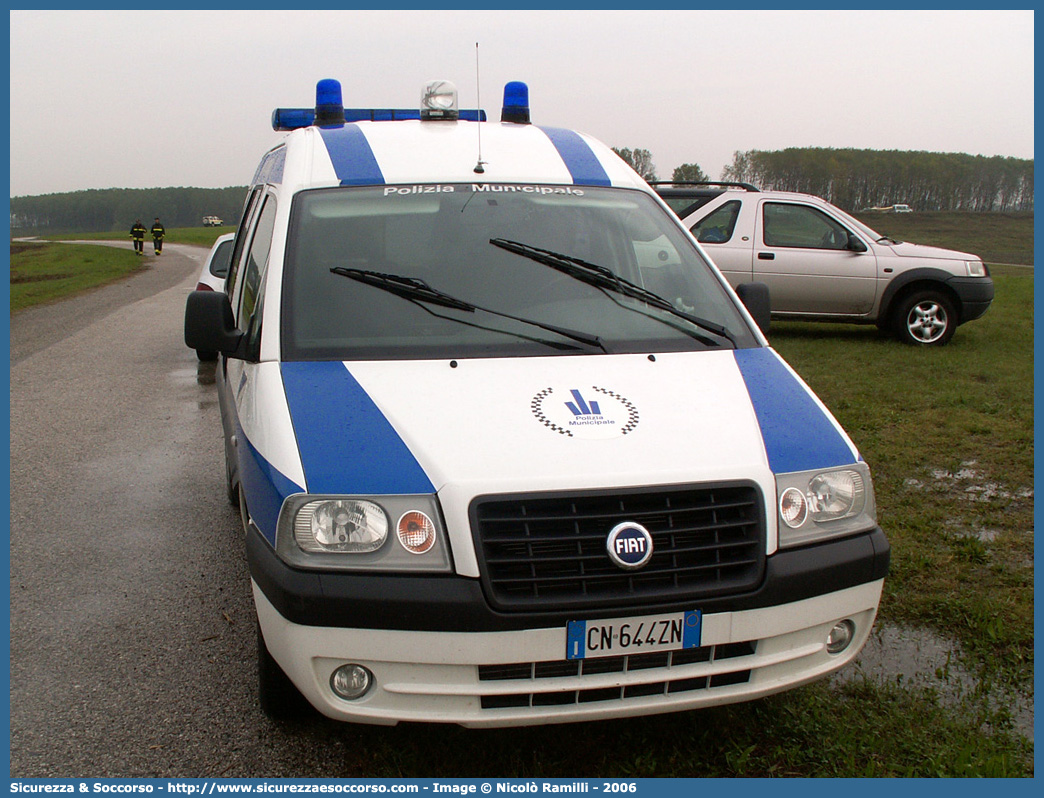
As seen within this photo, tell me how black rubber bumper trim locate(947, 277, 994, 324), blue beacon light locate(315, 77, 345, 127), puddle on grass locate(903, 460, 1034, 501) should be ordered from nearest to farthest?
blue beacon light locate(315, 77, 345, 127)
puddle on grass locate(903, 460, 1034, 501)
black rubber bumper trim locate(947, 277, 994, 324)

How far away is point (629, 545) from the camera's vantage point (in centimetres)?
282

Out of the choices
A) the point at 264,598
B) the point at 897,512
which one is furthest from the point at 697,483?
the point at 897,512

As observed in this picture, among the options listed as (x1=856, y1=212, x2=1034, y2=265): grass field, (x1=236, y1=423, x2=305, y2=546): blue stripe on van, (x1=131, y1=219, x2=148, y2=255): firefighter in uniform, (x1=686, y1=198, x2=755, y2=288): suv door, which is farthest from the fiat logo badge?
(x1=131, y1=219, x2=148, y2=255): firefighter in uniform

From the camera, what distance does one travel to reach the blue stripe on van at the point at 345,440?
9.39 feet

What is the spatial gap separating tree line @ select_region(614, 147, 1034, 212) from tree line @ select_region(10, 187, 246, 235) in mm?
95917

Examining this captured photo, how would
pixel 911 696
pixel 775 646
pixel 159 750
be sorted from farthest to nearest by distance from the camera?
1. pixel 911 696
2. pixel 159 750
3. pixel 775 646

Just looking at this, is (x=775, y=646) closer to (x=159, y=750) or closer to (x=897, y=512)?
(x=159, y=750)

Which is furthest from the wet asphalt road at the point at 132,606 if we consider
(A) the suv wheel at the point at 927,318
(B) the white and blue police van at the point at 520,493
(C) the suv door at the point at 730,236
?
(A) the suv wheel at the point at 927,318

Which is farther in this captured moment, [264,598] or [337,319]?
[337,319]

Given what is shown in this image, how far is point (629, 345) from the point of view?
12.0ft

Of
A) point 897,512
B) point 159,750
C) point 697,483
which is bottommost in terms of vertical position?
point 159,750

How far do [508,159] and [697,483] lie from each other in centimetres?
209

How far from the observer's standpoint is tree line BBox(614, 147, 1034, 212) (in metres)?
73.9

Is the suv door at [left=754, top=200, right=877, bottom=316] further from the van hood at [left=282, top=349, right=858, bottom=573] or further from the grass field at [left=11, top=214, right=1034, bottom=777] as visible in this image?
the van hood at [left=282, top=349, right=858, bottom=573]
